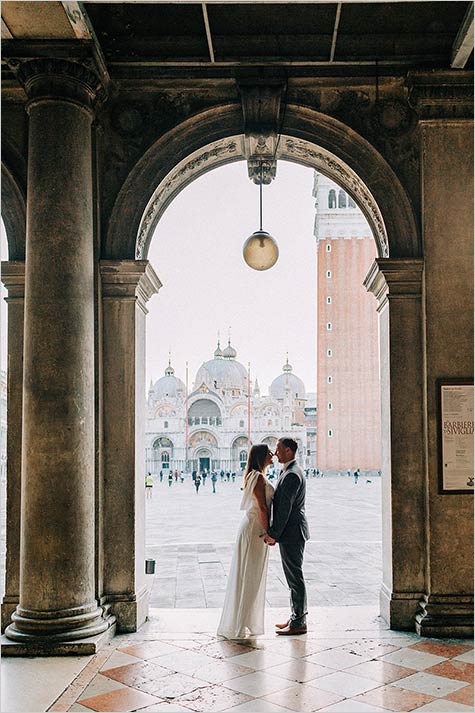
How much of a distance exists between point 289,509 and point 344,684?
1.77m

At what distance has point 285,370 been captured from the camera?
110062 mm

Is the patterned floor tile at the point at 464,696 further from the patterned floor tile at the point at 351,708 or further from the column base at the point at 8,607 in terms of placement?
the column base at the point at 8,607

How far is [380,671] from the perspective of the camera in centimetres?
590

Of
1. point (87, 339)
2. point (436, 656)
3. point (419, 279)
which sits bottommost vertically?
point (436, 656)

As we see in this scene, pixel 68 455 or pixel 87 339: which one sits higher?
pixel 87 339

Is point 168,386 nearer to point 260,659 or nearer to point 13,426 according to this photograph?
point 13,426

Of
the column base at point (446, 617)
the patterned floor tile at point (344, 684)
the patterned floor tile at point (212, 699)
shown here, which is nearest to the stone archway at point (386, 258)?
the column base at point (446, 617)

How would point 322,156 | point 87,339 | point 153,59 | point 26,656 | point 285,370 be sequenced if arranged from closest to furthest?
point 26,656 → point 87,339 → point 153,59 → point 322,156 → point 285,370

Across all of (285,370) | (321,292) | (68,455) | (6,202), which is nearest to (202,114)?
(6,202)

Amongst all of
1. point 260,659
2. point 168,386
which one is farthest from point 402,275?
point 168,386

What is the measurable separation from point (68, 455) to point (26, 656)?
1.55 meters

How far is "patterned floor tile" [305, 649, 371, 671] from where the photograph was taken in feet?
20.0

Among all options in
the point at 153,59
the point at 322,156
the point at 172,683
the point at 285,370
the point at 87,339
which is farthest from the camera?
the point at 285,370

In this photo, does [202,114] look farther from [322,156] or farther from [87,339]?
[87,339]
